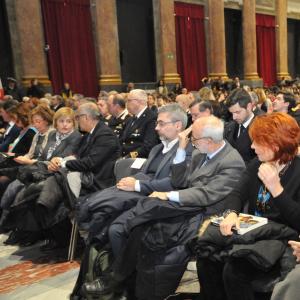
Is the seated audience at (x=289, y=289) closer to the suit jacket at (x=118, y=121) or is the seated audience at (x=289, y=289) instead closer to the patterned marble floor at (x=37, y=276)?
the patterned marble floor at (x=37, y=276)

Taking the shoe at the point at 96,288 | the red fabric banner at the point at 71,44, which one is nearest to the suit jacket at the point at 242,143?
the shoe at the point at 96,288

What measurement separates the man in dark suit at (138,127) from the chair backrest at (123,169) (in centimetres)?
97

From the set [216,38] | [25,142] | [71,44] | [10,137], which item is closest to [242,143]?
[25,142]

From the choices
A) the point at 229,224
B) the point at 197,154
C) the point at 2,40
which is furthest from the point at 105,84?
the point at 229,224

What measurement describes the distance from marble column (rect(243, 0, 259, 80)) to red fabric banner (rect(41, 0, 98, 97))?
7.49m

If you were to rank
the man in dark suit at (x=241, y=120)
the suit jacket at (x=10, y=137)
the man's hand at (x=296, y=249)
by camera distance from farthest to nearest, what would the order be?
the suit jacket at (x=10, y=137) → the man in dark suit at (x=241, y=120) → the man's hand at (x=296, y=249)

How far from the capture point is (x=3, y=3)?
10.8 metres

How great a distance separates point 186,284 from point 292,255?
98 cm

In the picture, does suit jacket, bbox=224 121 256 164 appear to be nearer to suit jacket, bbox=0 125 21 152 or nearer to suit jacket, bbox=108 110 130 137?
suit jacket, bbox=108 110 130 137

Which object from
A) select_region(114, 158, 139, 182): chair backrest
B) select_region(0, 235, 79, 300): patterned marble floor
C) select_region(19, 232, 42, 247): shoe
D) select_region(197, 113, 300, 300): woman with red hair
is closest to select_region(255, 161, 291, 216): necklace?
select_region(197, 113, 300, 300): woman with red hair

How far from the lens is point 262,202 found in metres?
2.46

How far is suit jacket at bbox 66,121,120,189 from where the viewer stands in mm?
3854

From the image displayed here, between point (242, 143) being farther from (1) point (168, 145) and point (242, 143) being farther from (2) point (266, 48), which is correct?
(2) point (266, 48)

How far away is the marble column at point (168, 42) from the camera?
13664mm
